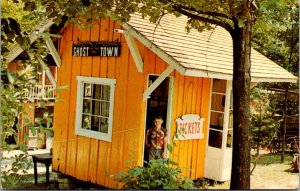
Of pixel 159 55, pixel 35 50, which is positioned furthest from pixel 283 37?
Result: pixel 35 50

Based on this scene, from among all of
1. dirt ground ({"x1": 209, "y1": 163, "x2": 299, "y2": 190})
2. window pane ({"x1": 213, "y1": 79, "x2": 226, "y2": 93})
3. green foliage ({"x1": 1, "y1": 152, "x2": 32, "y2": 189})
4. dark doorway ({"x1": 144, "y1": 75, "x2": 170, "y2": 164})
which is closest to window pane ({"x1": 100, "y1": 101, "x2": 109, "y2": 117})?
dark doorway ({"x1": 144, "y1": 75, "x2": 170, "y2": 164})

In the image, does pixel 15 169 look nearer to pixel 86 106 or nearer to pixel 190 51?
pixel 190 51

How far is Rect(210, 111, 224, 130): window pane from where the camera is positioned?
7.58 meters

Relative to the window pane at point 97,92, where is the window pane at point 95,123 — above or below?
below

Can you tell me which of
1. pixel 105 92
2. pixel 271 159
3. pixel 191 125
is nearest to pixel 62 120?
pixel 105 92

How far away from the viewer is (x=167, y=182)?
155 inches

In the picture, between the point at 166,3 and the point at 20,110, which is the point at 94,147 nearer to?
the point at 166,3

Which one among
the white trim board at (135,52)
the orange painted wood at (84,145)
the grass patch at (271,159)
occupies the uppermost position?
the white trim board at (135,52)

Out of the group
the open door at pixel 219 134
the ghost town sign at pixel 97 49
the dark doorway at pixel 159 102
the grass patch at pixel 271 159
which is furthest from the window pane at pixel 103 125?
the grass patch at pixel 271 159

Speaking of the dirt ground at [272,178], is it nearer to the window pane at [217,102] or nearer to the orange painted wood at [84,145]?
the window pane at [217,102]

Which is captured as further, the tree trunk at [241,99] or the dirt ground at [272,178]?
the dirt ground at [272,178]

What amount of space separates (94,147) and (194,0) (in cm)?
378

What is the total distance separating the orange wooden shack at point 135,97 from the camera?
6.50 m

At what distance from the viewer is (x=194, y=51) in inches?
260
